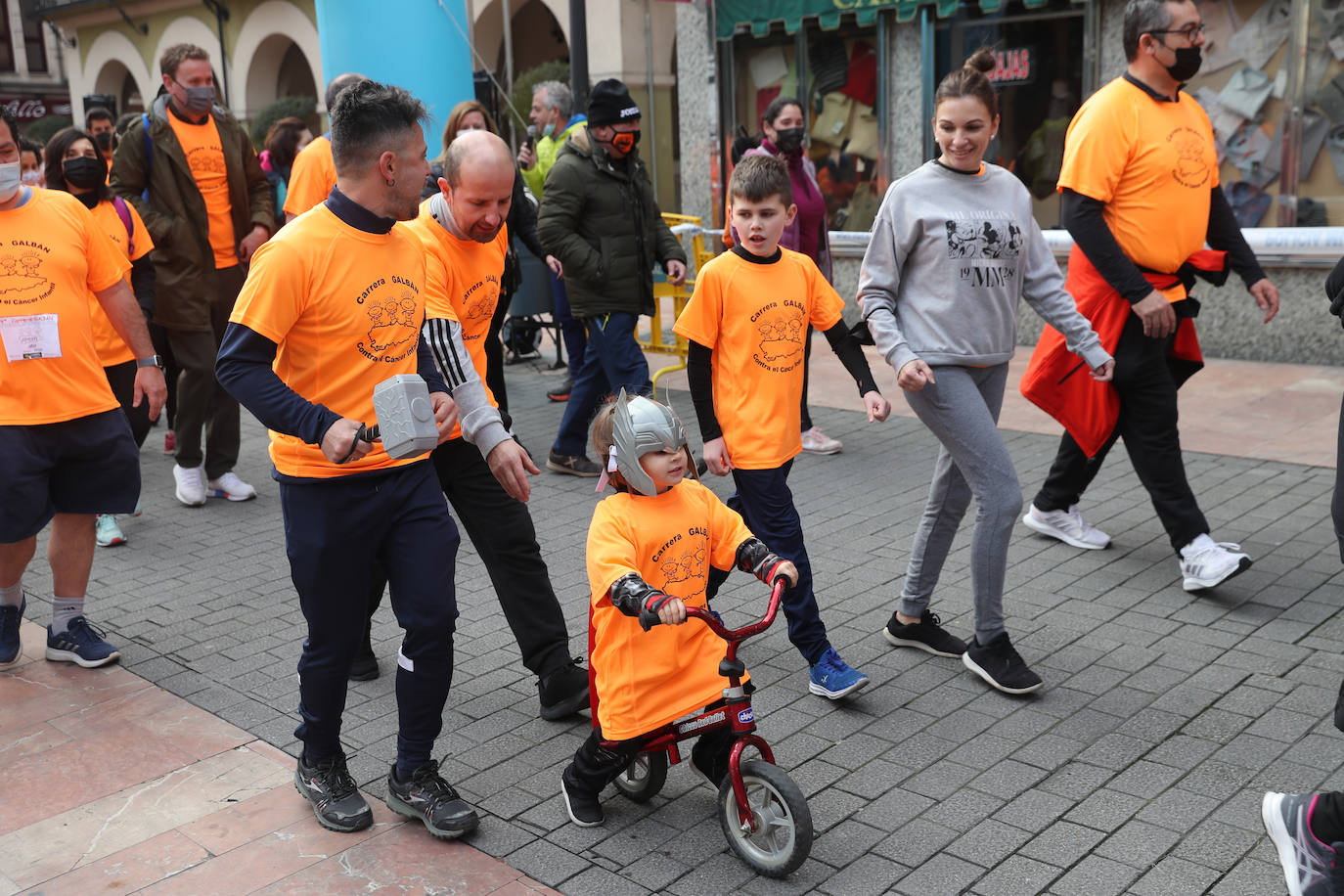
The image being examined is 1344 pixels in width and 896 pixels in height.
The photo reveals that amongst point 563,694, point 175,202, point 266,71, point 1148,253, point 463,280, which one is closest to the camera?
point 463,280

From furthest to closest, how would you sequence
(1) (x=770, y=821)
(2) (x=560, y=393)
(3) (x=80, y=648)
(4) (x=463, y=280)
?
(2) (x=560, y=393)
(3) (x=80, y=648)
(4) (x=463, y=280)
(1) (x=770, y=821)

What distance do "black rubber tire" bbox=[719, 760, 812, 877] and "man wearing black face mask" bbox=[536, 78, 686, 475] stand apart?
392 centimetres

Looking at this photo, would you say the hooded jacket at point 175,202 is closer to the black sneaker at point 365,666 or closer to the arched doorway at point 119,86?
the black sneaker at point 365,666

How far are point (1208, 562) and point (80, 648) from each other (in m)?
4.41

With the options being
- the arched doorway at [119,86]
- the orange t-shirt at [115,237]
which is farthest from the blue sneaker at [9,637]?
the arched doorway at [119,86]

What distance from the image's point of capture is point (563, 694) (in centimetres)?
423

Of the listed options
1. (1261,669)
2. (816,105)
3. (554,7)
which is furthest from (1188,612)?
(554,7)

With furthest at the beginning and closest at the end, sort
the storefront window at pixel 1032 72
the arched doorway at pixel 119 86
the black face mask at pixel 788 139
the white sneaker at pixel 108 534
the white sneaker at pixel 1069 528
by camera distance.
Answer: the arched doorway at pixel 119 86 → the storefront window at pixel 1032 72 → the black face mask at pixel 788 139 → the white sneaker at pixel 108 534 → the white sneaker at pixel 1069 528

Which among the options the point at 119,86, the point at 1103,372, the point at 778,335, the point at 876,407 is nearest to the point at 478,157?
the point at 778,335

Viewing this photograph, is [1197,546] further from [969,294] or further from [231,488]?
[231,488]

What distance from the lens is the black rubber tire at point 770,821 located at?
3158 millimetres

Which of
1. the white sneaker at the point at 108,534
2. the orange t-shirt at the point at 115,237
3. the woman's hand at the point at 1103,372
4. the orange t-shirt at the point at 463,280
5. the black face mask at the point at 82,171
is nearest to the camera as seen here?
the orange t-shirt at the point at 463,280

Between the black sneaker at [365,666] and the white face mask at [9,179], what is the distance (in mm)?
2021

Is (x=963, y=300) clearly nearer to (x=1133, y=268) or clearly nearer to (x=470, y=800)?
(x=1133, y=268)
